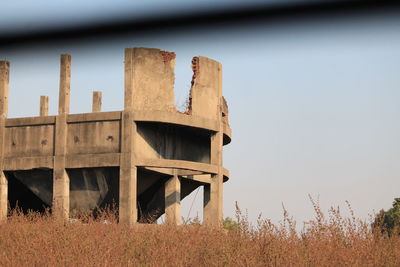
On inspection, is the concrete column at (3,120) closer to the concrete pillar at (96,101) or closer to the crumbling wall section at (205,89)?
the concrete pillar at (96,101)

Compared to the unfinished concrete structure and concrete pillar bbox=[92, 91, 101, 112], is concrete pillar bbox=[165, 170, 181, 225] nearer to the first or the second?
the unfinished concrete structure

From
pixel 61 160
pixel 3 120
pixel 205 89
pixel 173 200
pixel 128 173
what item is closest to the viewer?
pixel 128 173

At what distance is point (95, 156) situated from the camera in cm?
2306

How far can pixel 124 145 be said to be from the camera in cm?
2284

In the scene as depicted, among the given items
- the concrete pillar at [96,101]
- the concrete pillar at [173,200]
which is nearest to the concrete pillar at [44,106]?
the concrete pillar at [96,101]

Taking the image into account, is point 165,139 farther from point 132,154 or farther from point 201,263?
point 201,263

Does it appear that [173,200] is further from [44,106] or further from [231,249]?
[231,249]

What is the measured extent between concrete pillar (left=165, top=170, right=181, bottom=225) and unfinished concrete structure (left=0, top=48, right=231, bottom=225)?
41 mm

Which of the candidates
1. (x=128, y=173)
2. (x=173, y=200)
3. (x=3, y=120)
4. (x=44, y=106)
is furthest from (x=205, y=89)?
(x=3, y=120)

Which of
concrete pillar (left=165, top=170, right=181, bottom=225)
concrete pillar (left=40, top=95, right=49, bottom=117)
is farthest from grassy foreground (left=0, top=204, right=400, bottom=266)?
concrete pillar (left=40, top=95, right=49, bottom=117)

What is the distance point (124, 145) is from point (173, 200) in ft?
11.1

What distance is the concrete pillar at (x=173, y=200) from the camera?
80.3 feet

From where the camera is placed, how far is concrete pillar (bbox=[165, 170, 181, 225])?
2447 centimetres

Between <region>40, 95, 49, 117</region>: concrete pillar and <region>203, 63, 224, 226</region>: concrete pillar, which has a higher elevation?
<region>40, 95, 49, 117</region>: concrete pillar
